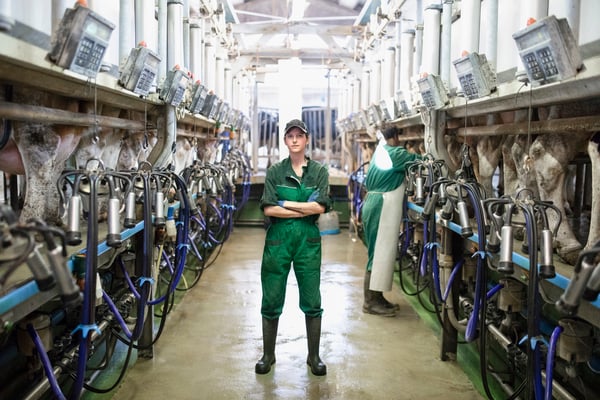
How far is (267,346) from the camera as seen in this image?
10.8ft

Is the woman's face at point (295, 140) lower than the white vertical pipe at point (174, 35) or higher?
lower

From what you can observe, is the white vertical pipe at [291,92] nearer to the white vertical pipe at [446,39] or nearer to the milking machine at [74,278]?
the white vertical pipe at [446,39]

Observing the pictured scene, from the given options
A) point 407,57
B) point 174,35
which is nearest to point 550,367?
point 174,35

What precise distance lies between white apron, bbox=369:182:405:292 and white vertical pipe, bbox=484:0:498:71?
1.56 meters

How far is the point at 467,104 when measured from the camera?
10.6 ft

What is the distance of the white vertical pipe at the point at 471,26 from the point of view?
320cm

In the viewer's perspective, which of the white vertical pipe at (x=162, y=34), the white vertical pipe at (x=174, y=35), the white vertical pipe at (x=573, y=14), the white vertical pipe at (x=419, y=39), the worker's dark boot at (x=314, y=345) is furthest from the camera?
the white vertical pipe at (x=419, y=39)

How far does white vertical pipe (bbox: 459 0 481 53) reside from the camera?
3.20 m

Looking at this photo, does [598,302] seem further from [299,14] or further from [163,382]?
[299,14]

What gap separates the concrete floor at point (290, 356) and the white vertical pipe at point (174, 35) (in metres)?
1.90

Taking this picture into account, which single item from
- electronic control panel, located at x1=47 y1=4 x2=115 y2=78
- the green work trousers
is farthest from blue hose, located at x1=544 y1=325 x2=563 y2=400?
electronic control panel, located at x1=47 y1=4 x2=115 y2=78

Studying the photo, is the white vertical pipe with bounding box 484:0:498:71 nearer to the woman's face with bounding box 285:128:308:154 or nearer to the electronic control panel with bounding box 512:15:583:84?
the electronic control panel with bounding box 512:15:583:84

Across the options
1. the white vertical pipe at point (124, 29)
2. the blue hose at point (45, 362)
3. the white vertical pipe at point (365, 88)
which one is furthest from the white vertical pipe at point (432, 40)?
the white vertical pipe at point (365, 88)

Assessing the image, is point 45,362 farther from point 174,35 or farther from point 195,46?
point 195,46
